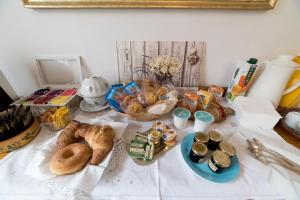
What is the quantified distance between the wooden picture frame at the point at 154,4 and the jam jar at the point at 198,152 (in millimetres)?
540

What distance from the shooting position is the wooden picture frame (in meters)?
0.61

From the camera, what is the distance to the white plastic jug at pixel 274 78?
0.63 metres

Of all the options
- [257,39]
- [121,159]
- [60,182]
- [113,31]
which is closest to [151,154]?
[121,159]

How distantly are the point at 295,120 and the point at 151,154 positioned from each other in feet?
2.03

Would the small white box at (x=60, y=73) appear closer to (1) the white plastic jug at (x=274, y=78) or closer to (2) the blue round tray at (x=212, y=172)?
(2) the blue round tray at (x=212, y=172)

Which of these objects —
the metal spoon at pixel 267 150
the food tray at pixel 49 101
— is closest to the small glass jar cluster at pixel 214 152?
the metal spoon at pixel 267 150

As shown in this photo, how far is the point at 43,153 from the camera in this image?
48cm

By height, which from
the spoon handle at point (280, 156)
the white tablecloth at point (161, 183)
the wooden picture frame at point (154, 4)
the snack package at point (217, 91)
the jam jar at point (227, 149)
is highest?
the wooden picture frame at point (154, 4)

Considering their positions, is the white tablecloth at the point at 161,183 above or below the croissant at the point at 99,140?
below

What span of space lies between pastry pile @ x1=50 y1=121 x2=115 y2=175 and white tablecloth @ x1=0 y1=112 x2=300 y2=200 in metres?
Answer: 0.06

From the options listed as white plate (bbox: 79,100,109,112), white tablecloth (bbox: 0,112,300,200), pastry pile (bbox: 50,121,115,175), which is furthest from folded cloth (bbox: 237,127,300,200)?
white plate (bbox: 79,100,109,112)

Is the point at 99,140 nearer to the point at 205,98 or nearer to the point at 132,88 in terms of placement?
the point at 132,88

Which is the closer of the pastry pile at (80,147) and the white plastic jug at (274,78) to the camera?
the pastry pile at (80,147)

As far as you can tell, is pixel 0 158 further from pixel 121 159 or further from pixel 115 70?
pixel 115 70
